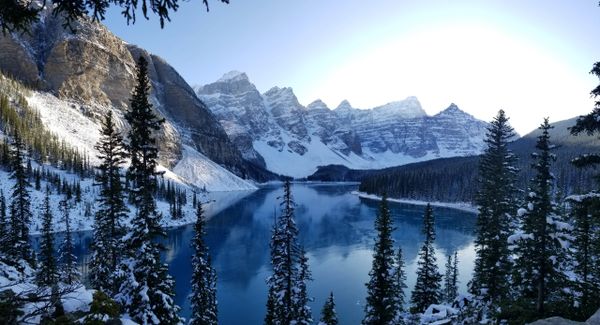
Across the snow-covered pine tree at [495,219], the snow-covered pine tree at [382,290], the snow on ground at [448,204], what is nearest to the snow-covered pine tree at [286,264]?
the snow-covered pine tree at [382,290]

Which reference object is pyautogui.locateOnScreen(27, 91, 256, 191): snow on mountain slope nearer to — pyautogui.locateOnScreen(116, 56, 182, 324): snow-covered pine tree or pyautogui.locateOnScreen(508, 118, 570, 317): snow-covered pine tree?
pyautogui.locateOnScreen(116, 56, 182, 324): snow-covered pine tree

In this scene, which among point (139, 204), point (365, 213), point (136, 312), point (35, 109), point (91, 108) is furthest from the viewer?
point (91, 108)

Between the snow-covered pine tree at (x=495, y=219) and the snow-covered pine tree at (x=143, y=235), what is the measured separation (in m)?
22.1

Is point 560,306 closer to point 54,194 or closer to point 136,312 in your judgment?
point 136,312

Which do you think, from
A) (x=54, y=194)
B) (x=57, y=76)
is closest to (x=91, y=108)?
(x=57, y=76)

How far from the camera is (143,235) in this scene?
17.4 m

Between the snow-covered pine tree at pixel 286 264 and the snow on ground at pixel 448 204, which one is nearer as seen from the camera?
the snow-covered pine tree at pixel 286 264

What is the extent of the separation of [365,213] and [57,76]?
612 feet

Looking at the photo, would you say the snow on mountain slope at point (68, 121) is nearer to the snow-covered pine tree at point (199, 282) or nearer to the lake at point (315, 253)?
the lake at point (315, 253)

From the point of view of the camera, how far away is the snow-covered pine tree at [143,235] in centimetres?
1692

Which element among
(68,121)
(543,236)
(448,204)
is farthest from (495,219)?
(68,121)

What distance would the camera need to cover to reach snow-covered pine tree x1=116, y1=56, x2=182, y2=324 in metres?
16.9

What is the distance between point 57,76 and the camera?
631 ft

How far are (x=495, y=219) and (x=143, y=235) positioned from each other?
89.1ft
